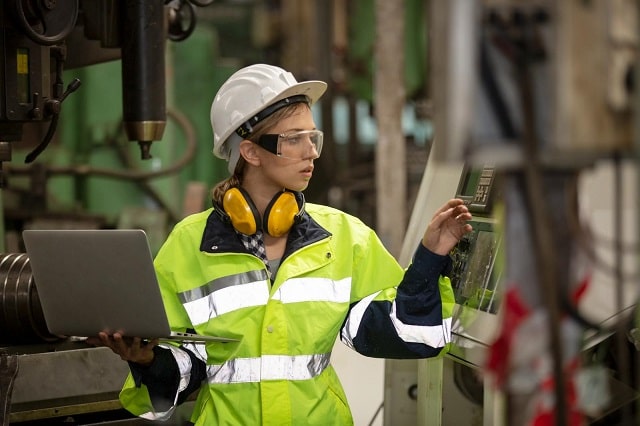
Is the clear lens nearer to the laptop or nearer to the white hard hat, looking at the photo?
the white hard hat

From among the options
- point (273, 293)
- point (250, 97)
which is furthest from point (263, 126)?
point (273, 293)

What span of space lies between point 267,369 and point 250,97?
1.91 ft

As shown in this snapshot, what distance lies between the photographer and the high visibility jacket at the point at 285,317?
197 cm

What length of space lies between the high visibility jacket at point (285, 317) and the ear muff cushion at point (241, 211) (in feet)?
0.12

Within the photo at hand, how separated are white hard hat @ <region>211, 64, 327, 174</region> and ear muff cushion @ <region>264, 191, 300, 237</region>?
17cm

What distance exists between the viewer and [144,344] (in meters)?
1.91

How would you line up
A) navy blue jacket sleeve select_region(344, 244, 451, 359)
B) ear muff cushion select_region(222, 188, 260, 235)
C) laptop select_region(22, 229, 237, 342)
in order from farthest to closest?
ear muff cushion select_region(222, 188, 260, 235), navy blue jacket sleeve select_region(344, 244, 451, 359), laptop select_region(22, 229, 237, 342)

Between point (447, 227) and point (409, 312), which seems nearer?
point (447, 227)

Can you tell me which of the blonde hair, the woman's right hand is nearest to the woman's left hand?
the blonde hair

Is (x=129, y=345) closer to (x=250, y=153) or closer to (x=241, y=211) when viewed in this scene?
(x=241, y=211)

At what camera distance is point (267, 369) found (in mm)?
1973

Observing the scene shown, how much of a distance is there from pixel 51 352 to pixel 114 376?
184mm

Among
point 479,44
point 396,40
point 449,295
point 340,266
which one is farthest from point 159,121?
point 396,40

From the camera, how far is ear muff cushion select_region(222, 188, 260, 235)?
79.8 inches
